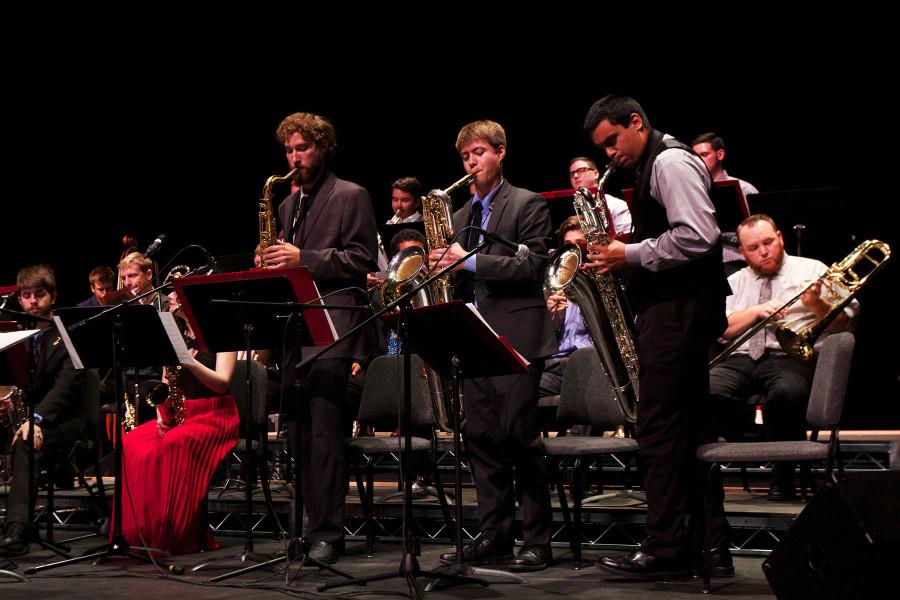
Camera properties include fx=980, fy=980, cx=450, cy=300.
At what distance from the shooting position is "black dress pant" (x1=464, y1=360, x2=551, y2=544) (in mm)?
4078

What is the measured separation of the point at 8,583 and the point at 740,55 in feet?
20.0

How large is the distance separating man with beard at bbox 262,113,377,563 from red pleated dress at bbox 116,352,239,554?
Result: 2.19ft

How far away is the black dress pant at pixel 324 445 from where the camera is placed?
4258mm

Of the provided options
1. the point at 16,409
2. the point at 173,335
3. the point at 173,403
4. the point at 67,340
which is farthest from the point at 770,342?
the point at 16,409

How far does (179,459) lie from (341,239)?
144 centimetres

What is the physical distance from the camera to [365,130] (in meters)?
8.85

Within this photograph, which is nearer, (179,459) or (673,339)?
(673,339)

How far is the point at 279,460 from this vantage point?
6.98 meters

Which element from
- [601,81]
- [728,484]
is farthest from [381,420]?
[601,81]

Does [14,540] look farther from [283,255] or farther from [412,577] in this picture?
[412,577]

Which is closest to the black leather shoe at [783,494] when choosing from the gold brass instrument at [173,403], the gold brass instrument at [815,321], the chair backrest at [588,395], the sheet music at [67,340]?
the gold brass instrument at [815,321]

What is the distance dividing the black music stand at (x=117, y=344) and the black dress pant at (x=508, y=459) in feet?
4.46

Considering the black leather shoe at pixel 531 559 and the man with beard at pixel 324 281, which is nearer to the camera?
the black leather shoe at pixel 531 559

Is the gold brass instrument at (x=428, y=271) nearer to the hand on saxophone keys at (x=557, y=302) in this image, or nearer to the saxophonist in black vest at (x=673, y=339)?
the saxophonist in black vest at (x=673, y=339)
